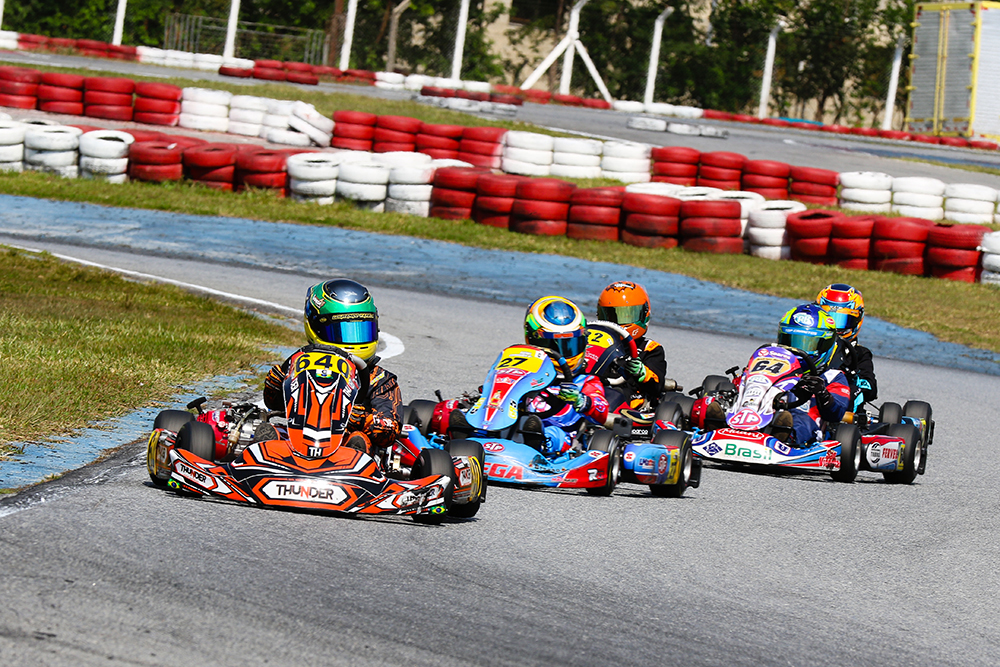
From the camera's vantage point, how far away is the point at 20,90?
79.7 ft

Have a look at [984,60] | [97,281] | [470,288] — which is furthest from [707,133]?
[97,281]

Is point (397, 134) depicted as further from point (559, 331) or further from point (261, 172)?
point (559, 331)

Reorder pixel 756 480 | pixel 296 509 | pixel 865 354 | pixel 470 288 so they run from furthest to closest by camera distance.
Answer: pixel 470 288, pixel 865 354, pixel 756 480, pixel 296 509

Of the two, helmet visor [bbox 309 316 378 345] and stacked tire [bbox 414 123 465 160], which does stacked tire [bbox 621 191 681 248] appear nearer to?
stacked tire [bbox 414 123 465 160]

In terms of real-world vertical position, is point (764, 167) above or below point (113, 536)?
above

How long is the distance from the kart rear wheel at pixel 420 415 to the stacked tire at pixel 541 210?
10983 mm

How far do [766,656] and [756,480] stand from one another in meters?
3.25

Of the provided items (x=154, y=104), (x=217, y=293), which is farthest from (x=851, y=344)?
(x=154, y=104)

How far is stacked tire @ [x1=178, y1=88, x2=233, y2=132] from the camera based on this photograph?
24.4 meters

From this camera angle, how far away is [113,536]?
15.5 ft

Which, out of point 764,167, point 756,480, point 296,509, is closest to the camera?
point 296,509

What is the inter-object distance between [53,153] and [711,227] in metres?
9.70

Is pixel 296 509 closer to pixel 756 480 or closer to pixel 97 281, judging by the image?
pixel 756 480

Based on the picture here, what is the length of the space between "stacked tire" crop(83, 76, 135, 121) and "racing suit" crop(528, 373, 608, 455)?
62.3 ft
